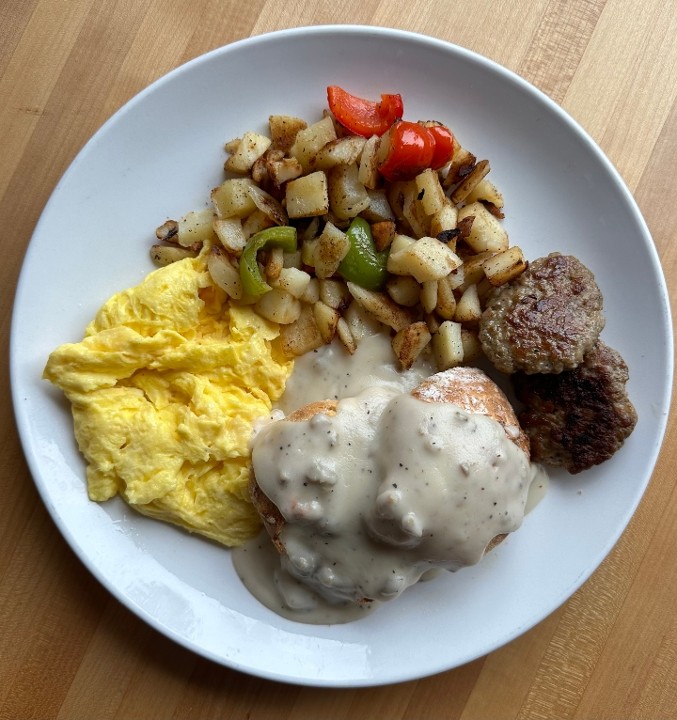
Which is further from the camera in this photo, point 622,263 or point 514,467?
point 622,263

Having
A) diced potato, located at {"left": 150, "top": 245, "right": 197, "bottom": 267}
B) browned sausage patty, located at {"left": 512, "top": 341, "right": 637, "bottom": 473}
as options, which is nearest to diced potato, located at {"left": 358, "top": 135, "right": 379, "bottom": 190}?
diced potato, located at {"left": 150, "top": 245, "right": 197, "bottom": 267}

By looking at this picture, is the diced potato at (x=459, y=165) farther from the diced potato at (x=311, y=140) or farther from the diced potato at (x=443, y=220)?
the diced potato at (x=311, y=140)

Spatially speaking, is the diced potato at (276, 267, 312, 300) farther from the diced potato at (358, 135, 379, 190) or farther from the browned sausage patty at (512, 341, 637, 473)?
the browned sausage patty at (512, 341, 637, 473)

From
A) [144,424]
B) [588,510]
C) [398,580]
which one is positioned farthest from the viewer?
[588,510]

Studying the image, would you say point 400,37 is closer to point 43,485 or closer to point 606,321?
point 606,321

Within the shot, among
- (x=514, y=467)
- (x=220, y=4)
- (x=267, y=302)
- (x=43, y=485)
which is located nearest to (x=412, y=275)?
(x=267, y=302)

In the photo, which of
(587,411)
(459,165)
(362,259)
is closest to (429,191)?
(459,165)
